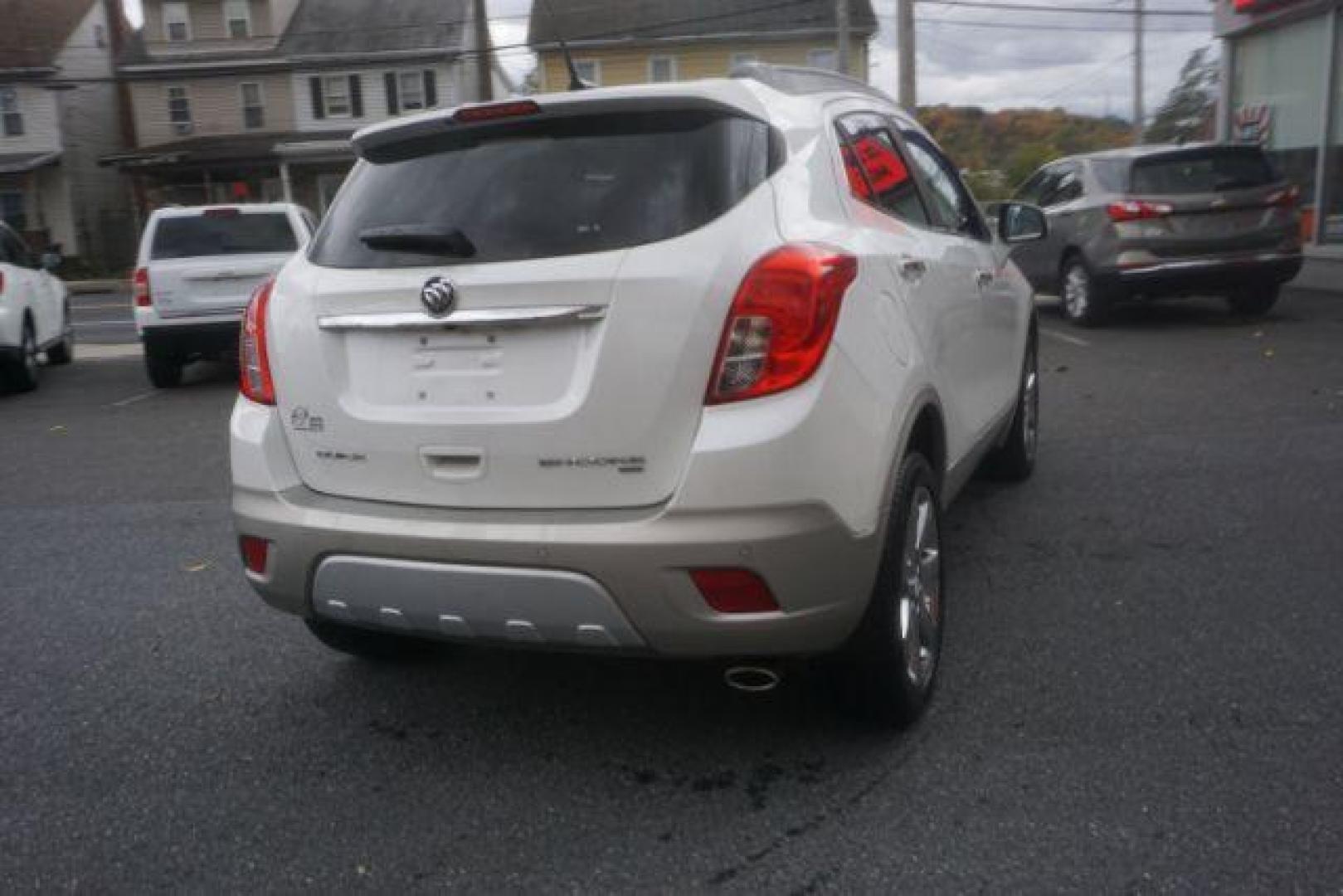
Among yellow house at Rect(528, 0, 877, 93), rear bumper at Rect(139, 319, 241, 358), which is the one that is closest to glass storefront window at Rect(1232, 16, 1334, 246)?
rear bumper at Rect(139, 319, 241, 358)

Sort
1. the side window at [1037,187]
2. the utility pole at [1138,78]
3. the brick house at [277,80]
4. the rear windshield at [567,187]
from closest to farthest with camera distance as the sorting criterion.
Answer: the rear windshield at [567,187]
the side window at [1037,187]
the utility pole at [1138,78]
the brick house at [277,80]

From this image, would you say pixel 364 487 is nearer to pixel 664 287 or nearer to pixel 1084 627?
pixel 664 287

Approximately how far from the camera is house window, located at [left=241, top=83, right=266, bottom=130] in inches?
1478

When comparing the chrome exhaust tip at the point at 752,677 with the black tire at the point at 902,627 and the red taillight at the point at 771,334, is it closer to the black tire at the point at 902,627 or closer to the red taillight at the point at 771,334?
the black tire at the point at 902,627

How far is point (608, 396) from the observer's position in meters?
2.72

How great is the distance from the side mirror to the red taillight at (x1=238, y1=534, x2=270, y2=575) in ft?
11.2

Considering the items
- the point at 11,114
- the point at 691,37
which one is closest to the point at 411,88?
the point at 691,37

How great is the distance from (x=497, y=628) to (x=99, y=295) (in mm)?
30604

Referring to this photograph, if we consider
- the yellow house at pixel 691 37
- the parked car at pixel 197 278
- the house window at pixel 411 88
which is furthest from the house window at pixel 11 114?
the parked car at pixel 197 278

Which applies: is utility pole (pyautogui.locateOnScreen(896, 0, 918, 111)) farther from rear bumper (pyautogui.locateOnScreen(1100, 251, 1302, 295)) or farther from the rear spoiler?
the rear spoiler

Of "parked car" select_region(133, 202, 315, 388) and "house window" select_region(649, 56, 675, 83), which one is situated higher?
"house window" select_region(649, 56, 675, 83)

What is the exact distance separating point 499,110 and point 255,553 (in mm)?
1313

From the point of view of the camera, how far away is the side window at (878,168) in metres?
3.42

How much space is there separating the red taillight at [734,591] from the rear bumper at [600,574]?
2 centimetres
